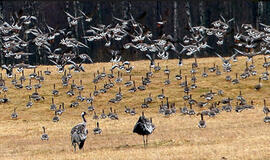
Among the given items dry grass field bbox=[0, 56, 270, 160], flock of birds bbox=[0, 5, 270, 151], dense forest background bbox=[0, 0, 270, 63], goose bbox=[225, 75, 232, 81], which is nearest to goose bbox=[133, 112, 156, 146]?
dry grass field bbox=[0, 56, 270, 160]

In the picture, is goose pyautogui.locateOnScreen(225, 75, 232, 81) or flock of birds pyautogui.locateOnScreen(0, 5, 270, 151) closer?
flock of birds pyautogui.locateOnScreen(0, 5, 270, 151)

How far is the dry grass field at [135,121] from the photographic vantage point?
30.0m

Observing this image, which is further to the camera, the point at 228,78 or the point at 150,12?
the point at 150,12

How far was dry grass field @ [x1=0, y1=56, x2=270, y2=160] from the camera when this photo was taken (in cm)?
3000

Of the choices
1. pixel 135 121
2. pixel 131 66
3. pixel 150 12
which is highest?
pixel 150 12

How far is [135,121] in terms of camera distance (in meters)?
44.9

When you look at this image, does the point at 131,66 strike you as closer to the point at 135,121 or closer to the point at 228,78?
the point at 228,78

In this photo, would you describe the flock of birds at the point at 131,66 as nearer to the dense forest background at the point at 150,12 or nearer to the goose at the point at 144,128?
the goose at the point at 144,128

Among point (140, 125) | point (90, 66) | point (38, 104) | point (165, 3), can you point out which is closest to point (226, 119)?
point (140, 125)

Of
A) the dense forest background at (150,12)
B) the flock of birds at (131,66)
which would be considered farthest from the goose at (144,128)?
the dense forest background at (150,12)

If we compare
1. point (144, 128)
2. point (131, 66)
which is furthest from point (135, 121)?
point (131, 66)

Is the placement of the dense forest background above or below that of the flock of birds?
above

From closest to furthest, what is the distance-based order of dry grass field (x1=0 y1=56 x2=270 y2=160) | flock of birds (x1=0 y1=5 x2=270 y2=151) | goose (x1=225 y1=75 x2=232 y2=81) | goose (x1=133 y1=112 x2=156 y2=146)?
dry grass field (x1=0 y1=56 x2=270 y2=160), goose (x1=133 y1=112 x2=156 y2=146), flock of birds (x1=0 y1=5 x2=270 y2=151), goose (x1=225 y1=75 x2=232 y2=81)

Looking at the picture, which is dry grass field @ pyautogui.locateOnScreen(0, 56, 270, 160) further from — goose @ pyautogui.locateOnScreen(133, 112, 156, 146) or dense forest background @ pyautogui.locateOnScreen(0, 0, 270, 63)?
dense forest background @ pyautogui.locateOnScreen(0, 0, 270, 63)
